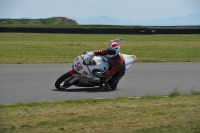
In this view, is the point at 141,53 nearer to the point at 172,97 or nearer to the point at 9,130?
the point at 172,97

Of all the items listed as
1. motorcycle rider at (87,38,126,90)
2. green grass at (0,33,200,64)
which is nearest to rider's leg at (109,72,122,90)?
motorcycle rider at (87,38,126,90)

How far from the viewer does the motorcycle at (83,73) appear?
11070 mm

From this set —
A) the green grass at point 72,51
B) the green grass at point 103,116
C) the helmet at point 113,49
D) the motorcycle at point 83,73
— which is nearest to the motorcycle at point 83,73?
the motorcycle at point 83,73

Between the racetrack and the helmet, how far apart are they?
2.92ft

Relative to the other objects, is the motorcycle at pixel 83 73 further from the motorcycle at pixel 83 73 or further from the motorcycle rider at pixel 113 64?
the motorcycle rider at pixel 113 64

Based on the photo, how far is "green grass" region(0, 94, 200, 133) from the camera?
21.9 ft

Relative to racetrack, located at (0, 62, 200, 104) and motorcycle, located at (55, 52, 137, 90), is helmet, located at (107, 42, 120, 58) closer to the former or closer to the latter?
motorcycle, located at (55, 52, 137, 90)

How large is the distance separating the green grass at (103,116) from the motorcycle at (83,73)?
190 centimetres

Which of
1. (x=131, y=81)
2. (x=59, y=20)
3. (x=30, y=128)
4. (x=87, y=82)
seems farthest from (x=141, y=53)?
(x=59, y=20)

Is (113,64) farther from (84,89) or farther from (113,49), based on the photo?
(84,89)

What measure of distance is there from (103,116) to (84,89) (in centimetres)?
398

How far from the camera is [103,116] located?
745 cm

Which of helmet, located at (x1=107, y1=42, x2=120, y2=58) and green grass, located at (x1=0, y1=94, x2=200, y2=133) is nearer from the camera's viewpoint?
green grass, located at (x1=0, y1=94, x2=200, y2=133)

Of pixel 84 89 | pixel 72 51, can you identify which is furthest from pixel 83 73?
pixel 72 51
